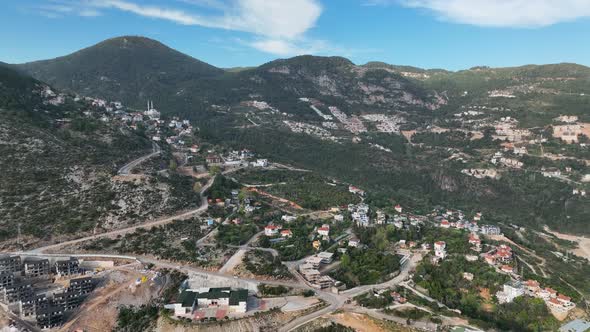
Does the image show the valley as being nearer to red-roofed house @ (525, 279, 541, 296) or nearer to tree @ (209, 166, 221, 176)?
red-roofed house @ (525, 279, 541, 296)

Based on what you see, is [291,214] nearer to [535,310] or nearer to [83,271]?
[83,271]

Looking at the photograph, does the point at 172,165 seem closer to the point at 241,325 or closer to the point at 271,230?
the point at 271,230

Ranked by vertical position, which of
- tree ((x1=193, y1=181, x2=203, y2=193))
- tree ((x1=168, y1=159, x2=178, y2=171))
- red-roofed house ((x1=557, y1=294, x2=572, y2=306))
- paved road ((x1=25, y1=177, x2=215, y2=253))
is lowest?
red-roofed house ((x1=557, y1=294, x2=572, y2=306))

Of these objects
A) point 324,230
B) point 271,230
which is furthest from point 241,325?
point 324,230

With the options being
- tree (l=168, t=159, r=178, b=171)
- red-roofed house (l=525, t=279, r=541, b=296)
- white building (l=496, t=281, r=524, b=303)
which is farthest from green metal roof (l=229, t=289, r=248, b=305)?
tree (l=168, t=159, r=178, b=171)

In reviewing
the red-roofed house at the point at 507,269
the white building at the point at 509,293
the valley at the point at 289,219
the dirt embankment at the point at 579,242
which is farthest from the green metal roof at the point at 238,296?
the dirt embankment at the point at 579,242

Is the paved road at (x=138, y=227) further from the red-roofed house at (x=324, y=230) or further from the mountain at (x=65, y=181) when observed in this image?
the red-roofed house at (x=324, y=230)

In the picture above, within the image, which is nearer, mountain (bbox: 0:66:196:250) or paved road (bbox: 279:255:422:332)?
paved road (bbox: 279:255:422:332)
